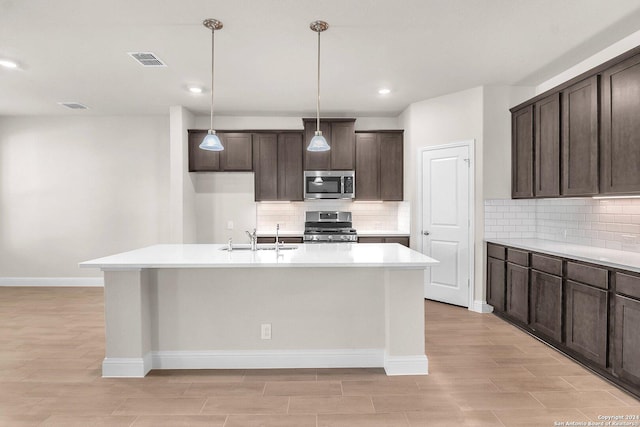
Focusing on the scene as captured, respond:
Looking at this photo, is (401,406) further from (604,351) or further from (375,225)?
(375,225)

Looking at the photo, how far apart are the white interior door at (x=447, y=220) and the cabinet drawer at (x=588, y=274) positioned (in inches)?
61.2

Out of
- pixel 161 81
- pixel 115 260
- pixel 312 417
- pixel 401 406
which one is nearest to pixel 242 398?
pixel 312 417

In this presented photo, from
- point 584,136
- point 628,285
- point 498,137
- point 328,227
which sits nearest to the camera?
point 628,285

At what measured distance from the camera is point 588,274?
9.46ft

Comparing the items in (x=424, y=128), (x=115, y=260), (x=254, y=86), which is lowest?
(x=115, y=260)

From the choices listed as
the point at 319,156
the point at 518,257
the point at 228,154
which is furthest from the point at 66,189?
the point at 518,257

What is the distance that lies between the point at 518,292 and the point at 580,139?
5.37 ft

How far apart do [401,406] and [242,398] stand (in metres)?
1.08

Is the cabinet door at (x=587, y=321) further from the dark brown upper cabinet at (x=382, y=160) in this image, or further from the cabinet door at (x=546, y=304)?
the dark brown upper cabinet at (x=382, y=160)

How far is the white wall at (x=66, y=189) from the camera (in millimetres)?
5973

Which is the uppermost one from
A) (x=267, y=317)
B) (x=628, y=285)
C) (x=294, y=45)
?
(x=294, y=45)

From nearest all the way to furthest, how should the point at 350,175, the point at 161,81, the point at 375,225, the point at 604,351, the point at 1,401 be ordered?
the point at 1,401, the point at 604,351, the point at 161,81, the point at 350,175, the point at 375,225

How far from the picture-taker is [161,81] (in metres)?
4.36

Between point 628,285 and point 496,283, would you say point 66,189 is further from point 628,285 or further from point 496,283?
point 628,285
